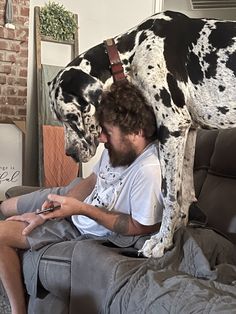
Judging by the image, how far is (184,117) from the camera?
1676 mm

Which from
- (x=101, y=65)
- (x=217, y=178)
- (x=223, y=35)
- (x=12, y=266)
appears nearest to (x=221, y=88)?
(x=223, y=35)

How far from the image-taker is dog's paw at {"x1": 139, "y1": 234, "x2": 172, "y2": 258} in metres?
1.68

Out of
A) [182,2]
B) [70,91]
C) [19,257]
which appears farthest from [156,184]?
[182,2]

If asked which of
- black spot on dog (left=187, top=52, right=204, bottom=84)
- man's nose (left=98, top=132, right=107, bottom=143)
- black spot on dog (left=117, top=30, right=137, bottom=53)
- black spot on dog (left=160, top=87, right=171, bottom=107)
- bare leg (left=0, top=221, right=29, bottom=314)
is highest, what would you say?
black spot on dog (left=117, top=30, right=137, bottom=53)

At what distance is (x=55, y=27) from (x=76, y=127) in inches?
109

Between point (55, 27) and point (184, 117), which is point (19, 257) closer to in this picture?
point (184, 117)

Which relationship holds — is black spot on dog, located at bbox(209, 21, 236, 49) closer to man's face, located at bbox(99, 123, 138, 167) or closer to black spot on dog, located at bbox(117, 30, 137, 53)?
black spot on dog, located at bbox(117, 30, 137, 53)

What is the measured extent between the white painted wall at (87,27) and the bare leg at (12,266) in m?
2.28

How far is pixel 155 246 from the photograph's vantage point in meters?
1.70

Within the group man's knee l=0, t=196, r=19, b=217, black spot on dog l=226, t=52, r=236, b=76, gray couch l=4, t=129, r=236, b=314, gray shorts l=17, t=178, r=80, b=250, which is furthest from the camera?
man's knee l=0, t=196, r=19, b=217

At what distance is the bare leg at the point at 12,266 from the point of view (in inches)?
76.2

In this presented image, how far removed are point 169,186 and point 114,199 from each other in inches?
13.2

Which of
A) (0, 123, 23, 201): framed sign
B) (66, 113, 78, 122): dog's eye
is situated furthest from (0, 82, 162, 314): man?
(0, 123, 23, 201): framed sign

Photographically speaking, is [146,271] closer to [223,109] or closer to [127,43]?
[223,109]
